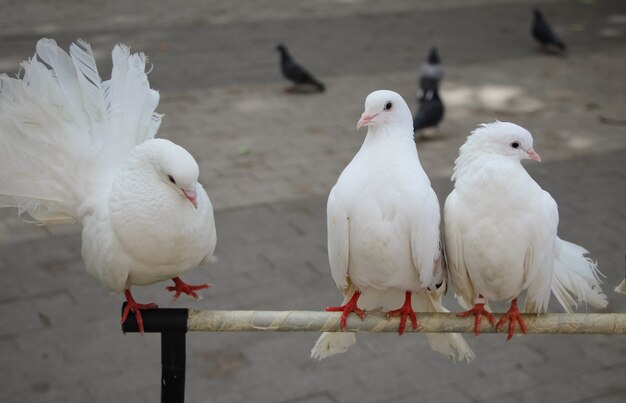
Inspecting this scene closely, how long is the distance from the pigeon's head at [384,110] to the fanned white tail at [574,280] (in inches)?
29.8

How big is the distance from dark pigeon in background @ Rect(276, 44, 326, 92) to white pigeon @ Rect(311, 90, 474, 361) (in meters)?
6.31

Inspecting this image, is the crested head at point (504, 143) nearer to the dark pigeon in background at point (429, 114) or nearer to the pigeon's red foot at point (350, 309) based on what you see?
the pigeon's red foot at point (350, 309)

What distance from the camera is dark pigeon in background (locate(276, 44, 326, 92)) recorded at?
354 inches

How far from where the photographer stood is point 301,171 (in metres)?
7.28

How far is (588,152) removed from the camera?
777cm

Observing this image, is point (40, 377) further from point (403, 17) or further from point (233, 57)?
point (403, 17)

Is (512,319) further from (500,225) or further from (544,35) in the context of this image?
(544,35)

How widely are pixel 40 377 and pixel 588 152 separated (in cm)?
541

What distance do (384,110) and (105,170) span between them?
1.01m

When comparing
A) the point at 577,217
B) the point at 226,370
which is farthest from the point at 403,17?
the point at 226,370

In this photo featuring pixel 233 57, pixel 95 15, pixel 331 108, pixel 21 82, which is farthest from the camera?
pixel 95 15

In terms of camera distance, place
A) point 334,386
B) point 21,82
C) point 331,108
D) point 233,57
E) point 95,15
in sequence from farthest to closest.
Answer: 1. point 95,15
2. point 233,57
3. point 331,108
4. point 334,386
5. point 21,82

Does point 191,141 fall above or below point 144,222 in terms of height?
below

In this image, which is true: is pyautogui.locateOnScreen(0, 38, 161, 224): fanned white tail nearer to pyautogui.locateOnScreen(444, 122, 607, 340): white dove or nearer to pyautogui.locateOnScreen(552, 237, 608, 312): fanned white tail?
pyautogui.locateOnScreen(444, 122, 607, 340): white dove
